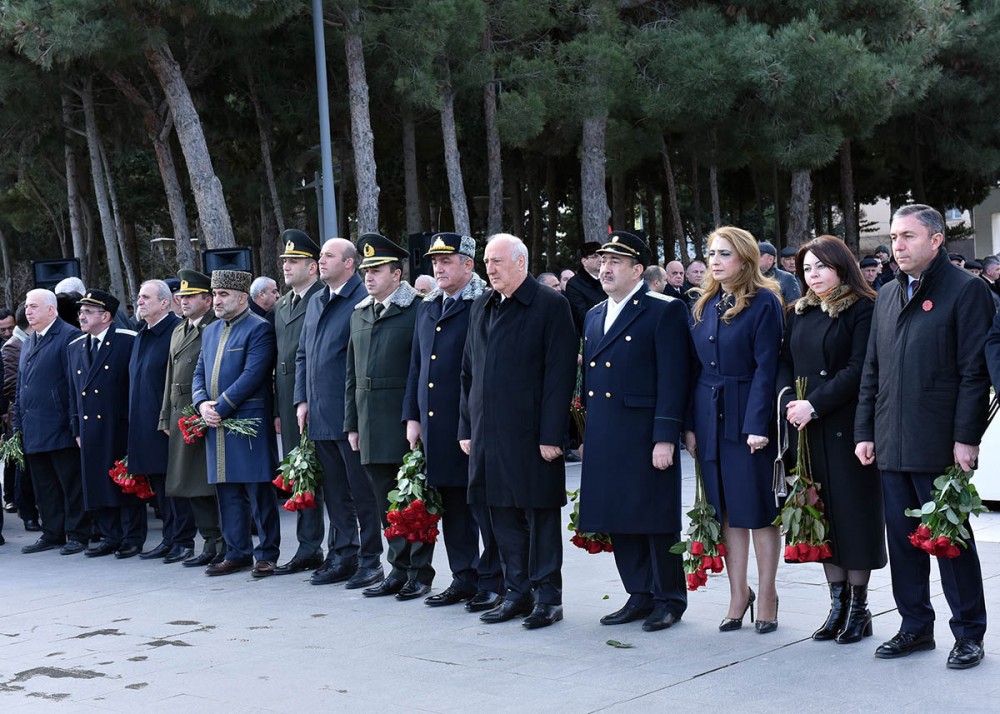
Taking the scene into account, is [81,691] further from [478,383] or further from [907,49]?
[907,49]

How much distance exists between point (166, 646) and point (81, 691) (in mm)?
800

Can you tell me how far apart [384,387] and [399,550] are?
0.93 metres

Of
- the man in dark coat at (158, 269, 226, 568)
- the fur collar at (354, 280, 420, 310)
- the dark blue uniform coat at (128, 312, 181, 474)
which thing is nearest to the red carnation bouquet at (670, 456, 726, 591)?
the fur collar at (354, 280, 420, 310)

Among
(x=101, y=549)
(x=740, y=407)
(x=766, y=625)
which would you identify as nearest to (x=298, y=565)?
(x=101, y=549)

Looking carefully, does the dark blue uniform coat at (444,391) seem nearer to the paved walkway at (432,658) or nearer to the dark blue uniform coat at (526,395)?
the dark blue uniform coat at (526,395)

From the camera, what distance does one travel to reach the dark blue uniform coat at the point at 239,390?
8.52 m

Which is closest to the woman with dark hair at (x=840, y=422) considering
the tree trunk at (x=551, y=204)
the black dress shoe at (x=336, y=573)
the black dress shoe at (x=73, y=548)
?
the black dress shoe at (x=336, y=573)

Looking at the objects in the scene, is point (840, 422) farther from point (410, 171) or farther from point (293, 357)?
point (410, 171)

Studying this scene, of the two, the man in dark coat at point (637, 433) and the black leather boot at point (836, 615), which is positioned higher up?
the man in dark coat at point (637, 433)

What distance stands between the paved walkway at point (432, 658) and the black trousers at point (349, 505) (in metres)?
0.32

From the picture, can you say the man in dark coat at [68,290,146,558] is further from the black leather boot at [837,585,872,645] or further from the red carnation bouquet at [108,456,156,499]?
the black leather boot at [837,585,872,645]

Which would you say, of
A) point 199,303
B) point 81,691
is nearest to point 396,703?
point 81,691

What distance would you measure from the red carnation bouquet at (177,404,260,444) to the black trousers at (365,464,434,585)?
1.13 meters

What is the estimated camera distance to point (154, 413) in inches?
369
